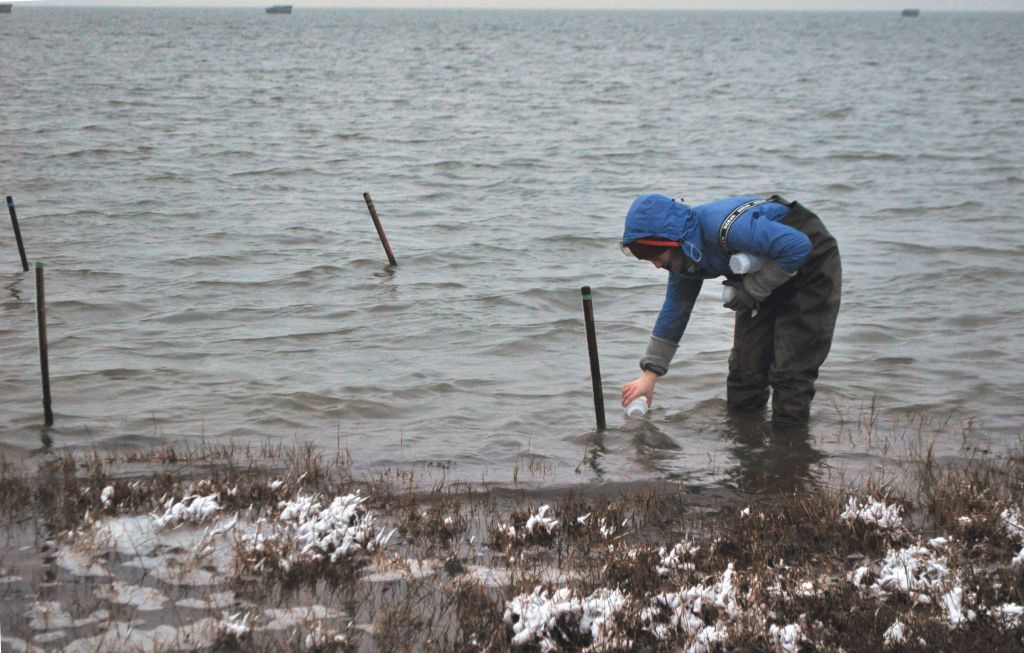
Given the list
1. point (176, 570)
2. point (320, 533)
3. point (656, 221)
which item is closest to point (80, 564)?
point (176, 570)

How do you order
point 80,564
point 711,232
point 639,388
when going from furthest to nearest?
point 639,388, point 711,232, point 80,564

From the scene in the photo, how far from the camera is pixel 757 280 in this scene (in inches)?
222

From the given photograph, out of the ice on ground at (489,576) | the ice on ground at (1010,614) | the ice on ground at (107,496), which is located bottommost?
the ice on ground at (489,576)

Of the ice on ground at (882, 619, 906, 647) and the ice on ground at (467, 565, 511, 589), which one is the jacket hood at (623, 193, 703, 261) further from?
the ice on ground at (882, 619, 906, 647)

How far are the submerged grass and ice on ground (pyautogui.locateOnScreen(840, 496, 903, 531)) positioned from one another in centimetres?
1

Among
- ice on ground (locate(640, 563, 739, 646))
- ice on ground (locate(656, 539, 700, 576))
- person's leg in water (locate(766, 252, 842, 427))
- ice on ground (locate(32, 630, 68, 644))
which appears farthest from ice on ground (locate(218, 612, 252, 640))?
person's leg in water (locate(766, 252, 842, 427))

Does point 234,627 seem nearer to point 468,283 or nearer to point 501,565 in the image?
point 501,565

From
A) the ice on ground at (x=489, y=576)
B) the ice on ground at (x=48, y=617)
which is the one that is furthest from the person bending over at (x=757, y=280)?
the ice on ground at (x=48, y=617)

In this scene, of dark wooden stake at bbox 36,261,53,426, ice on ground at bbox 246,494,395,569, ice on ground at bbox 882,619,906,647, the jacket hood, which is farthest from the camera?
dark wooden stake at bbox 36,261,53,426

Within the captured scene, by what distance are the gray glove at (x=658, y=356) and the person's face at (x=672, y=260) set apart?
452mm

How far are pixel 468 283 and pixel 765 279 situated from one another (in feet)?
23.6

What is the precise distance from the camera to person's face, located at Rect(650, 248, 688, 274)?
5.53 metres

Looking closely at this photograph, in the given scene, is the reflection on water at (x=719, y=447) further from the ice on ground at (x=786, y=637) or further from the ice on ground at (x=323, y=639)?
the ice on ground at (x=323, y=639)

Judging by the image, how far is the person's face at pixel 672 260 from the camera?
5527 mm
